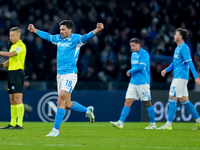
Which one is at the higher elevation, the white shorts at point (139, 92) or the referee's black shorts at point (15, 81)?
the referee's black shorts at point (15, 81)

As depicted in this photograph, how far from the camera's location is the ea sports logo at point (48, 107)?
14.9 m

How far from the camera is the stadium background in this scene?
1548cm

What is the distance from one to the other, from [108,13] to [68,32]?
465 inches

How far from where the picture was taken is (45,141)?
7402mm

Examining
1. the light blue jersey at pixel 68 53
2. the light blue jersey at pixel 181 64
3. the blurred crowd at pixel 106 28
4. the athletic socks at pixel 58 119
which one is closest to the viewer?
the athletic socks at pixel 58 119

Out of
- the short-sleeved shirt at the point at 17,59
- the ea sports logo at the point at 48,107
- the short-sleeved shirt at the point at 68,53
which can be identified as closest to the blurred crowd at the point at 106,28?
the ea sports logo at the point at 48,107

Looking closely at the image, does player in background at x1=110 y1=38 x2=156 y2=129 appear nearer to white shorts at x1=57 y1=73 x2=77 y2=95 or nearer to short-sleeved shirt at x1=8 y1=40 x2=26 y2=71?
short-sleeved shirt at x1=8 y1=40 x2=26 y2=71

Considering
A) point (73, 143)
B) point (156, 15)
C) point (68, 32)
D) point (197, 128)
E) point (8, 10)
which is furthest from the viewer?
point (156, 15)

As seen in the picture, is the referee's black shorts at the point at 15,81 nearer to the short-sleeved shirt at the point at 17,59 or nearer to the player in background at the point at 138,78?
the short-sleeved shirt at the point at 17,59

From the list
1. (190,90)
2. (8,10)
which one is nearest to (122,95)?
(190,90)

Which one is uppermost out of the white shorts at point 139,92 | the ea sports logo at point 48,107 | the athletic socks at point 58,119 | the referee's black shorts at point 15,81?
the referee's black shorts at point 15,81

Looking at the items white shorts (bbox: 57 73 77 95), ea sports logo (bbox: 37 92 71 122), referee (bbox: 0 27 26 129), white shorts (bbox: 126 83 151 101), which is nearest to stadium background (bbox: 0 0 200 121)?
ea sports logo (bbox: 37 92 71 122)

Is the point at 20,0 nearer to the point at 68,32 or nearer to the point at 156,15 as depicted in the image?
the point at 156,15

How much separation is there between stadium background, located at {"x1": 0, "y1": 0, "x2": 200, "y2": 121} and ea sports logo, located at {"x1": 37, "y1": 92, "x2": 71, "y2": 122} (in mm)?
137
